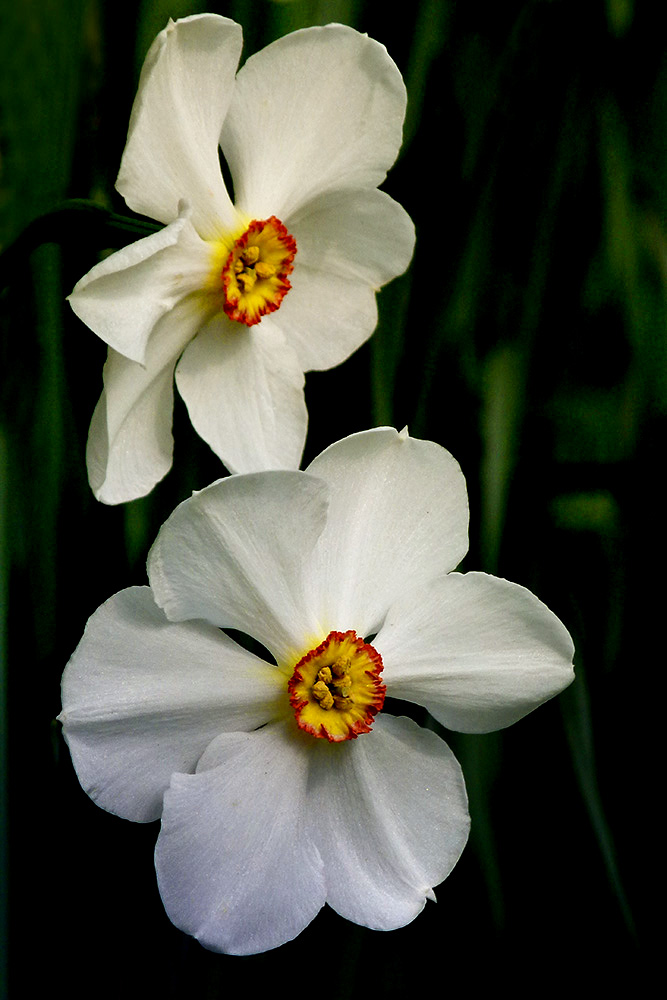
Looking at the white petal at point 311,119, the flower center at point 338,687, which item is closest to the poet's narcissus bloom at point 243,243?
the white petal at point 311,119

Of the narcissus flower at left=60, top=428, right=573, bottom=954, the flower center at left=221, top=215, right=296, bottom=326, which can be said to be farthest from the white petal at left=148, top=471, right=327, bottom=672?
the flower center at left=221, top=215, right=296, bottom=326

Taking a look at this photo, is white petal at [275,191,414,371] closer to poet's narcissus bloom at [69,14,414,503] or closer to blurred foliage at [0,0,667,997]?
poet's narcissus bloom at [69,14,414,503]

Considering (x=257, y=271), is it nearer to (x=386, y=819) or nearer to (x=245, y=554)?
(x=245, y=554)

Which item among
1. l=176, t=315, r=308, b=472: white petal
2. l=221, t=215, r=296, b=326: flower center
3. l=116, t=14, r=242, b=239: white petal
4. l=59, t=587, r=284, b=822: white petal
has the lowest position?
l=59, t=587, r=284, b=822: white petal

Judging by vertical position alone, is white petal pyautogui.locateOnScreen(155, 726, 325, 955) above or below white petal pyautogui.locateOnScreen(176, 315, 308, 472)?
below

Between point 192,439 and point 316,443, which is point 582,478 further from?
point 192,439

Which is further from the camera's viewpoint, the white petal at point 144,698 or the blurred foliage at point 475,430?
the blurred foliage at point 475,430

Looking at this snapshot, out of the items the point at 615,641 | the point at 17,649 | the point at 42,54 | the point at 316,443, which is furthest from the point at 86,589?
the point at 615,641

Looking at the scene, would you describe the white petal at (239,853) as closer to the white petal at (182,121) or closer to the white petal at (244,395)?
the white petal at (244,395)
